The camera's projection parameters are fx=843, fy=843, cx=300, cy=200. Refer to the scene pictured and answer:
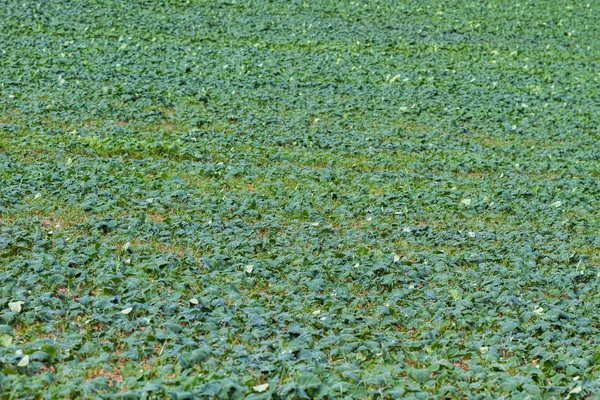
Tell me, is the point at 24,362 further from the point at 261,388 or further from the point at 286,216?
the point at 286,216

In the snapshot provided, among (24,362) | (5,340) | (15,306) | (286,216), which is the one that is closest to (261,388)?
(24,362)

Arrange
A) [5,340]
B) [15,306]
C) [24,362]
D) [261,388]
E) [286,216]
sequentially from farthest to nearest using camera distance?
[286,216] → [15,306] → [5,340] → [24,362] → [261,388]

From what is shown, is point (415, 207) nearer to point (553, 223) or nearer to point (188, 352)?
point (553, 223)

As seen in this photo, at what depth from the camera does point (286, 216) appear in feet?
38.6

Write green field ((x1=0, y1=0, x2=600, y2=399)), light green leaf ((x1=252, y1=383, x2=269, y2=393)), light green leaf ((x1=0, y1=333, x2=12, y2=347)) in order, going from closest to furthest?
1. light green leaf ((x1=252, y1=383, x2=269, y2=393))
2. light green leaf ((x1=0, y1=333, x2=12, y2=347))
3. green field ((x1=0, y1=0, x2=600, y2=399))

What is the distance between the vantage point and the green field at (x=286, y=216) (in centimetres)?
736

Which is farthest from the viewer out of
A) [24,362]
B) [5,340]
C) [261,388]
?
[5,340]

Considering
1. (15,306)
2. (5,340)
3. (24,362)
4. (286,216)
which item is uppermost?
(24,362)

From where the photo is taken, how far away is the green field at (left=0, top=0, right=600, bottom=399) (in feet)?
24.2

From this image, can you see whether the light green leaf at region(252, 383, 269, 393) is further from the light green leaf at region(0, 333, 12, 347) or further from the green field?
the light green leaf at region(0, 333, 12, 347)

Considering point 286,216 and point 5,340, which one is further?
point 286,216

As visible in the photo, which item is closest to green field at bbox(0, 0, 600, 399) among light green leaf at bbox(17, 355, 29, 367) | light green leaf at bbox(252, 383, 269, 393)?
light green leaf at bbox(17, 355, 29, 367)

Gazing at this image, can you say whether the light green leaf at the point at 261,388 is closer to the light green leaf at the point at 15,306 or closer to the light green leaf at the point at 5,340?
the light green leaf at the point at 5,340

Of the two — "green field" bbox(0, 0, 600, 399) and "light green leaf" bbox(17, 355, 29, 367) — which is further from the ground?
"light green leaf" bbox(17, 355, 29, 367)
